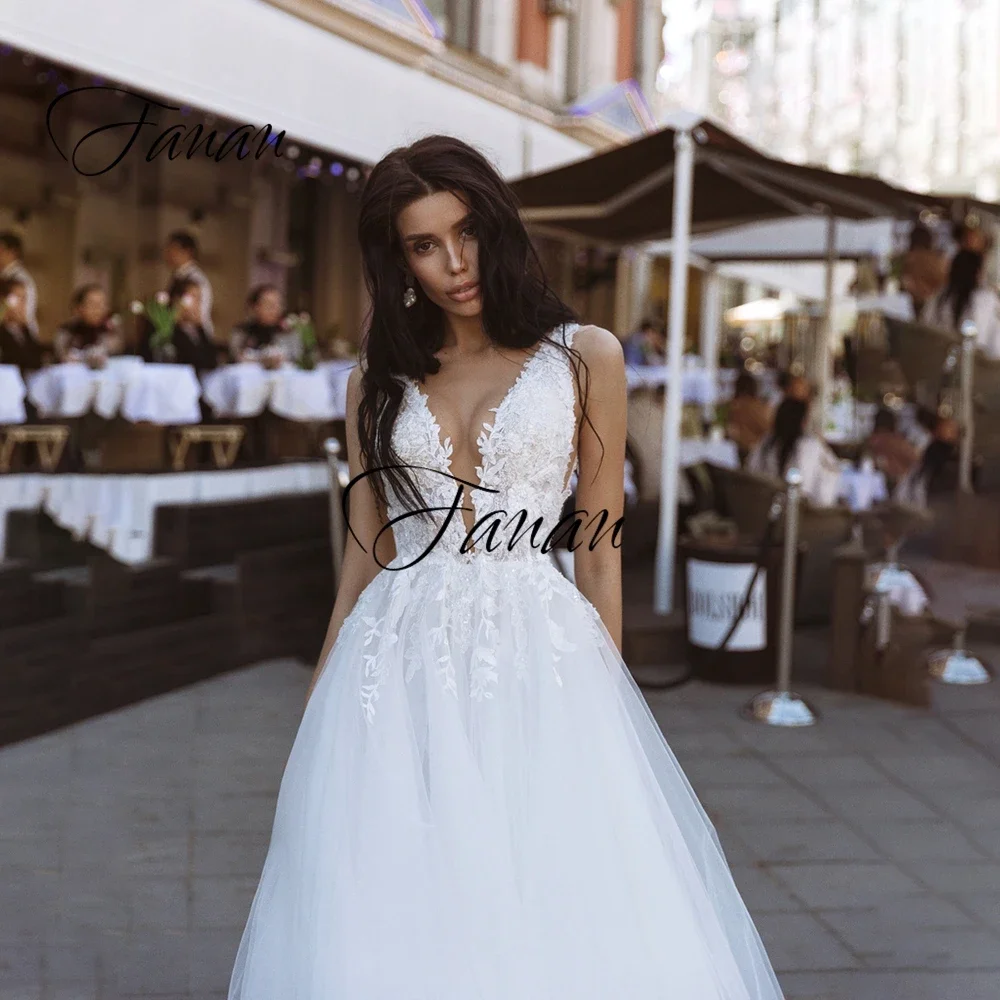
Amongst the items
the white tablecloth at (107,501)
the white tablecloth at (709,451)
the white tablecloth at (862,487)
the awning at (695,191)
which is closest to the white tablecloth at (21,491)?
the white tablecloth at (107,501)

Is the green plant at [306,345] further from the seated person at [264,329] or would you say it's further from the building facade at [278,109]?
the building facade at [278,109]

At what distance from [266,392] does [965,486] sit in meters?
5.79

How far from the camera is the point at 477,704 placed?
225 centimetres

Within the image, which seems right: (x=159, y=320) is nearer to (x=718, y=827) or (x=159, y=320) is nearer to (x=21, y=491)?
(x=21, y=491)

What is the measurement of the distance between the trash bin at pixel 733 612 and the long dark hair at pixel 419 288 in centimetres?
454

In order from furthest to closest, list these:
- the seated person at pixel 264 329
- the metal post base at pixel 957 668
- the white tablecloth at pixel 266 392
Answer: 1. the seated person at pixel 264 329
2. the white tablecloth at pixel 266 392
3. the metal post base at pixel 957 668

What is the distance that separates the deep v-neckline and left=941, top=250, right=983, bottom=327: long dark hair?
8359mm

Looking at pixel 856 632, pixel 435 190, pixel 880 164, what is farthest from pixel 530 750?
pixel 880 164

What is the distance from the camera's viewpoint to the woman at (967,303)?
32.5 feet

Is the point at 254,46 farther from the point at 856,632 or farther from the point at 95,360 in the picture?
the point at 856,632

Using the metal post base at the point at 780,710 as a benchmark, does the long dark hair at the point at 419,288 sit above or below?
above

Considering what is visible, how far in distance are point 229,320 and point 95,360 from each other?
656cm

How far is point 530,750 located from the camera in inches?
88.4

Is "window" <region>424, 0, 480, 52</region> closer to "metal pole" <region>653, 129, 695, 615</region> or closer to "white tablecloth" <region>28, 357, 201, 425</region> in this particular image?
"metal pole" <region>653, 129, 695, 615</region>
